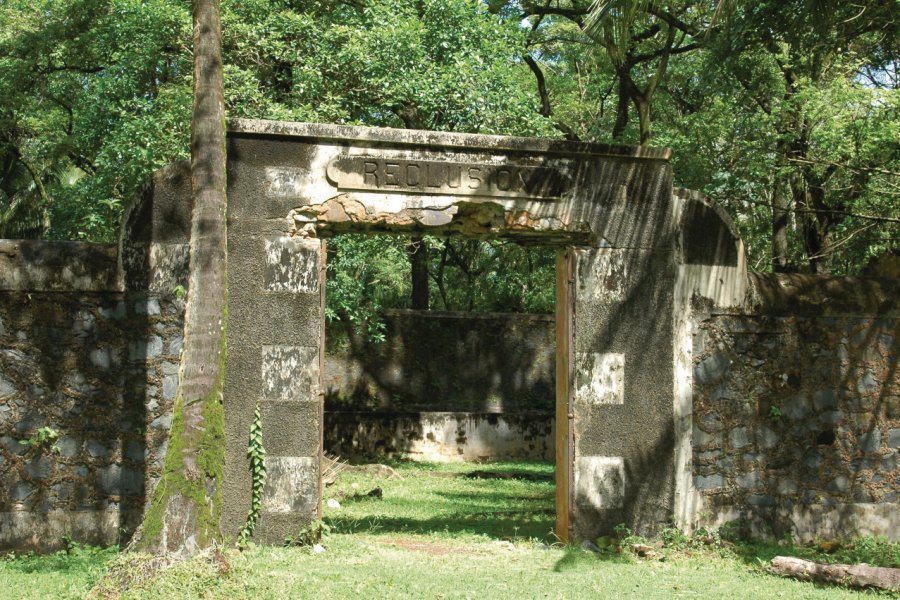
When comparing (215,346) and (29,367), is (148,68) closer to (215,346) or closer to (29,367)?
(29,367)

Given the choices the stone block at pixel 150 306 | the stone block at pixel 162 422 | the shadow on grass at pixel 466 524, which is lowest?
the shadow on grass at pixel 466 524

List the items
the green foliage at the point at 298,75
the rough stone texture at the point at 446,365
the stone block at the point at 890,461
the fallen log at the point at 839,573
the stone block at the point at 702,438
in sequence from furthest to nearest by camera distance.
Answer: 1. the rough stone texture at the point at 446,365
2. the green foliage at the point at 298,75
3. the stone block at the point at 890,461
4. the stone block at the point at 702,438
5. the fallen log at the point at 839,573

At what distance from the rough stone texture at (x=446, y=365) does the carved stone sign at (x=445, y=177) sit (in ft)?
31.9

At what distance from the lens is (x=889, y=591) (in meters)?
6.25

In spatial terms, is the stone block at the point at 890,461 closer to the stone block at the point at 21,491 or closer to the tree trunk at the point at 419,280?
the stone block at the point at 21,491

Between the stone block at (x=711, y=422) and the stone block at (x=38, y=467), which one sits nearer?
the stone block at (x=38, y=467)

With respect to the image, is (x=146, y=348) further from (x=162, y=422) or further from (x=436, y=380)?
(x=436, y=380)

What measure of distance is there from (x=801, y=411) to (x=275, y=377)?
172 inches

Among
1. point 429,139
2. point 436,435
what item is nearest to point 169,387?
point 429,139

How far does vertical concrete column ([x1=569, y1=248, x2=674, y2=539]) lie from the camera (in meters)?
7.55

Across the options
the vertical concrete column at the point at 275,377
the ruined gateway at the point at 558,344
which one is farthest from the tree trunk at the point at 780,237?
the vertical concrete column at the point at 275,377

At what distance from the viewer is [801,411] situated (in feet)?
26.1

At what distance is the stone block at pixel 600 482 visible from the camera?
7520mm

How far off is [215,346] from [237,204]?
146 centimetres
